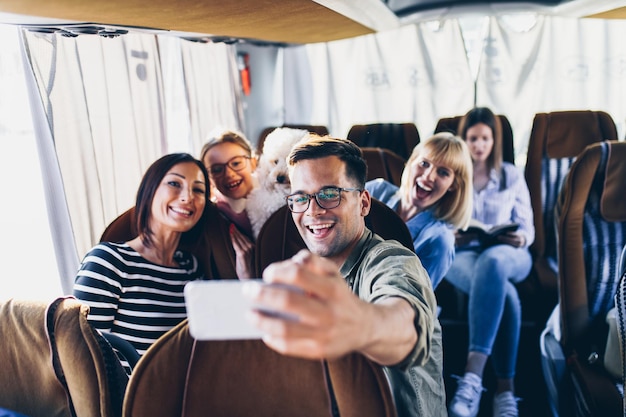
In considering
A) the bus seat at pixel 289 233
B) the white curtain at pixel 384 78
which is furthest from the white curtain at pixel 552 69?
the bus seat at pixel 289 233

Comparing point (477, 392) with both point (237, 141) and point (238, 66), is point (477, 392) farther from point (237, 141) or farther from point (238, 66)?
point (238, 66)

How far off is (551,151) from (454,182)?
131cm

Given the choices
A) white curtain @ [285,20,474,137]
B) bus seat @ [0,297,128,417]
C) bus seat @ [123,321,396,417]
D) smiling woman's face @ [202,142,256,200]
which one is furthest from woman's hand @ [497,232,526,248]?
bus seat @ [0,297,128,417]

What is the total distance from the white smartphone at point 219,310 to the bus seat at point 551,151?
2674 mm

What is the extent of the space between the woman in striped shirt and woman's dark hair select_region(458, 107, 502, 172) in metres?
1.68

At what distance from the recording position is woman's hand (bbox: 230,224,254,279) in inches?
70.8

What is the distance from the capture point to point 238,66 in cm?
361

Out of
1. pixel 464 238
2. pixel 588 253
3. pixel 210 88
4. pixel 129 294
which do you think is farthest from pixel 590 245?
pixel 210 88

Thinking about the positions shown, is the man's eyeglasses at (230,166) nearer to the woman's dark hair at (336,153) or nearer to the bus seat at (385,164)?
the bus seat at (385,164)

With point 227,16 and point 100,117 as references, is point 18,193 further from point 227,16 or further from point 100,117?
point 227,16

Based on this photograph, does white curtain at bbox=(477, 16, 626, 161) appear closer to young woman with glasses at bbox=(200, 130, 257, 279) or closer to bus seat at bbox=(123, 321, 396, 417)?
young woman with glasses at bbox=(200, 130, 257, 279)

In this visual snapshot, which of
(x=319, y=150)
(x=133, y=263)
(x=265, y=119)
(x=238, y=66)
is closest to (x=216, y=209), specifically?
(x=133, y=263)

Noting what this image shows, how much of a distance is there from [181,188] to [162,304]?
1.25 ft

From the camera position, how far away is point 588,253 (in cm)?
176
